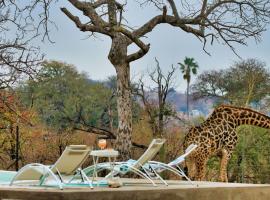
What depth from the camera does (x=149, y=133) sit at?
3075 cm

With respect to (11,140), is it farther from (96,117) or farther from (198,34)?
(96,117)

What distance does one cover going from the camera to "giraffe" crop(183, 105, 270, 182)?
16.1 meters

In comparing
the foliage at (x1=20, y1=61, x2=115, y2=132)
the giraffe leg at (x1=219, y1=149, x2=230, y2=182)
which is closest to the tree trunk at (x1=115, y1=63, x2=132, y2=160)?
the giraffe leg at (x1=219, y1=149, x2=230, y2=182)

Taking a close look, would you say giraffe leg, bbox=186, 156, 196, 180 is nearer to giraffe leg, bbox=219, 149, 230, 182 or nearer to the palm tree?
giraffe leg, bbox=219, 149, 230, 182

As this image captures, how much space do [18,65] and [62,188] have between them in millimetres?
10811

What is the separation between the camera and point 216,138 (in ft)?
53.2

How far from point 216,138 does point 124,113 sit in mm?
3374


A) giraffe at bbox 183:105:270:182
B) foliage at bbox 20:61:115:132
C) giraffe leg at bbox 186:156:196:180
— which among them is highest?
foliage at bbox 20:61:115:132

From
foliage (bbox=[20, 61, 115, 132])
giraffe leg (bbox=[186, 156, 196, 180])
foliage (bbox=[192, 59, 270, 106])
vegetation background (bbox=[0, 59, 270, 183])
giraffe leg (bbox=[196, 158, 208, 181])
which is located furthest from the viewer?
foliage (bbox=[20, 61, 115, 132])

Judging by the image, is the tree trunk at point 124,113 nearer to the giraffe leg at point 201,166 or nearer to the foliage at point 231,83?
the giraffe leg at point 201,166

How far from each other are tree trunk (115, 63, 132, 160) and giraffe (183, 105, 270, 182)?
2.57m

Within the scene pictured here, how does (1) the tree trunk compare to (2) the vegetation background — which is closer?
(1) the tree trunk

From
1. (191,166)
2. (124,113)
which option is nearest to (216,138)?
(191,166)

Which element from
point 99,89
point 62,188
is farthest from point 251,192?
point 99,89
